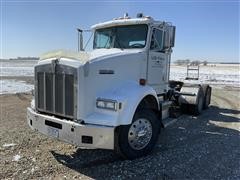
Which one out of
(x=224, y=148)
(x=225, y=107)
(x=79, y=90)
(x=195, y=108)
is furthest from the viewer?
(x=225, y=107)

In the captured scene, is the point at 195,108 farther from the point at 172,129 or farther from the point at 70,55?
the point at 70,55

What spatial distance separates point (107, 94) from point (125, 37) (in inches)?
80.2

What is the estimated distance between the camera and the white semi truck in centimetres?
446

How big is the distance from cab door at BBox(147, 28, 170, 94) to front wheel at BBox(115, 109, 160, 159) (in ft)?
4.07

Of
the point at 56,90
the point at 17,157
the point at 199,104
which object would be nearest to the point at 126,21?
the point at 56,90

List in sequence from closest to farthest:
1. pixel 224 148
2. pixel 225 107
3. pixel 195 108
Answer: pixel 224 148 → pixel 195 108 → pixel 225 107

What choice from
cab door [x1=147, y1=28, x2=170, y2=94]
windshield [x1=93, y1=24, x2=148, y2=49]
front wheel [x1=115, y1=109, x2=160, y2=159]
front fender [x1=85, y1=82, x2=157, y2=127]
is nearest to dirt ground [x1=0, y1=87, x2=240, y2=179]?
front wheel [x1=115, y1=109, x2=160, y2=159]

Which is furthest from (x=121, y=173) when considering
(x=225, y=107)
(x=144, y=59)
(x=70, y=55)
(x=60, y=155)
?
(x=225, y=107)

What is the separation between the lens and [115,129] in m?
4.52

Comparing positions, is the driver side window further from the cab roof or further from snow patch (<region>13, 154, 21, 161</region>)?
snow patch (<region>13, 154, 21, 161</region>)

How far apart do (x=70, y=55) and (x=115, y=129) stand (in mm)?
1533

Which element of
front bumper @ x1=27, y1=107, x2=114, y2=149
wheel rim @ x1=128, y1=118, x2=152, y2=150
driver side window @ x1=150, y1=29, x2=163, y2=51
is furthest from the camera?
driver side window @ x1=150, y1=29, x2=163, y2=51

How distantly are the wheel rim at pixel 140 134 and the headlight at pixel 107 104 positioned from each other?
64 centimetres

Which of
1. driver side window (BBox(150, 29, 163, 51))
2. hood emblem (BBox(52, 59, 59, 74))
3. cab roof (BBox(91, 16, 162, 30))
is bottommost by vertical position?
hood emblem (BBox(52, 59, 59, 74))
